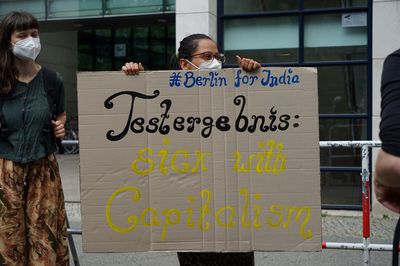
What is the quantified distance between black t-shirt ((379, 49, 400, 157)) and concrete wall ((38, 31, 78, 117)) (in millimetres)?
14421

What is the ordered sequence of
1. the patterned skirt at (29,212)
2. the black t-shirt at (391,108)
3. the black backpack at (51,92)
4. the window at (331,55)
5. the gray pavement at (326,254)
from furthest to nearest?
the window at (331,55), the gray pavement at (326,254), the black backpack at (51,92), the patterned skirt at (29,212), the black t-shirt at (391,108)

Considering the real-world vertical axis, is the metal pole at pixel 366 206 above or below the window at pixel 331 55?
below

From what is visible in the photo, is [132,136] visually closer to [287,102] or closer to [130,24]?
[287,102]

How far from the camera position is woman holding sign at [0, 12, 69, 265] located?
3.07 metres

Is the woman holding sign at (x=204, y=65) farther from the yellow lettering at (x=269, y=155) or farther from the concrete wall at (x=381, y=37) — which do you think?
the concrete wall at (x=381, y=37)

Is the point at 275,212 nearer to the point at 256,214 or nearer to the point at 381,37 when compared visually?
the point at 256,214

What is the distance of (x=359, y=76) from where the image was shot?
7.85 m

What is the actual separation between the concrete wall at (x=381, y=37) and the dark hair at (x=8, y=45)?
17.4ft

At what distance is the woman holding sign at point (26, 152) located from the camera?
3.07 meters

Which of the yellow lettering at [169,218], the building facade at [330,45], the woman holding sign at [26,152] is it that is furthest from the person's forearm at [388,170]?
the building facade at [330,45]

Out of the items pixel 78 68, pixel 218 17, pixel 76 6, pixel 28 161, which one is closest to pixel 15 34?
pixel 28 161

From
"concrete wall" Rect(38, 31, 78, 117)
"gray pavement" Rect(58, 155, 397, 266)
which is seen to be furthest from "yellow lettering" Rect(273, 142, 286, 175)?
"concrete wall" Rect(38, 31, 78, 117)

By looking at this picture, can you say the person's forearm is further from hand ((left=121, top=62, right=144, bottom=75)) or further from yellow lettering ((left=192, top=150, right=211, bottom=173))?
hand ((left=121, top=62, right=144, bottom=75))

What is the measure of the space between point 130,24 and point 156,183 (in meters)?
10.6
